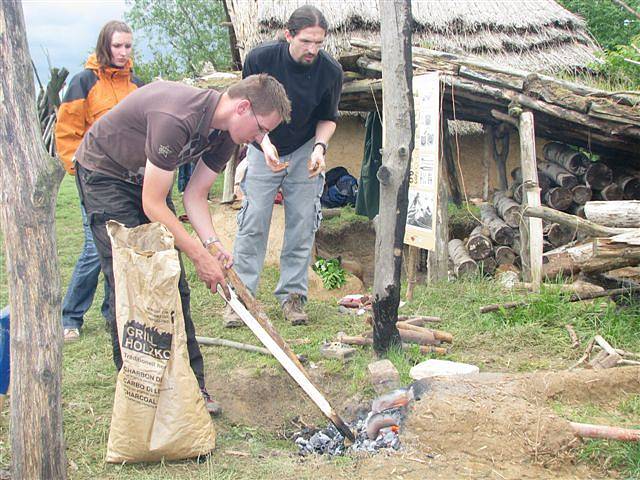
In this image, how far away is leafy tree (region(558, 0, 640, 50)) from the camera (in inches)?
563

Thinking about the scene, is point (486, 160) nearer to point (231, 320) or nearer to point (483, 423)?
point (231, 320)

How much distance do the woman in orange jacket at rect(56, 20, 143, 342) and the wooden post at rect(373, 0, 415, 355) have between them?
187cm

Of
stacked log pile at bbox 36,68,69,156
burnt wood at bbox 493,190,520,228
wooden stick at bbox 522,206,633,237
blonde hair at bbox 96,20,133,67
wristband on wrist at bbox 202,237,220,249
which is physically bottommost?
burnt wood at bbox 493,190,520,228

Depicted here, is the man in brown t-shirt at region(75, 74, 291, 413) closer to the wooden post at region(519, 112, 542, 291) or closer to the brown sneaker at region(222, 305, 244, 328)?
the brown sneaker at region(222, 305, 244, 328)

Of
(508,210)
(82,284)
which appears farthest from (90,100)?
(508,210)

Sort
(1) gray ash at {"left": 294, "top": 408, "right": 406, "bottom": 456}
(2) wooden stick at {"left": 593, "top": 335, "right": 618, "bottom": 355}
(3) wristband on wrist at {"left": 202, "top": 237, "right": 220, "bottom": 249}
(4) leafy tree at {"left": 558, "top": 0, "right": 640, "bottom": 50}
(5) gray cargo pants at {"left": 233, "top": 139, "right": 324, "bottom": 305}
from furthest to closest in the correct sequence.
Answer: (4) leafy tree at {"left": 558, "top": 0, "right": 640, "bottom": 50} → (5) gray cargo pants at {"left": 233, "top": 139, "right": 324, "bottom": 305} → (2) wooden stick at {"left": 593, "top": 335, "right": 618, "bottom": 355} → (3) wristband on wrist at {"left": 202, "top": 237, "right": 220, "bottom": 249} → (1) gray ash at {"left": 294, "top": 408, "right": 406, "bottom": 456}

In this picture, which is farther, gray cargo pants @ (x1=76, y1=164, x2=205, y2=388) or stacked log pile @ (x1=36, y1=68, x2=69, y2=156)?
stacked log pile @ (x1=36, y1=68, x2=69, y2=156)

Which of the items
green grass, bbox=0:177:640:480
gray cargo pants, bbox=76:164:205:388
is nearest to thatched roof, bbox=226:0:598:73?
green grass, bbox=0:177:640:480

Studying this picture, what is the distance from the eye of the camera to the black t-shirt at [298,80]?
523 cm

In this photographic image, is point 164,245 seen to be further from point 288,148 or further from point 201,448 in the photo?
point 288,148

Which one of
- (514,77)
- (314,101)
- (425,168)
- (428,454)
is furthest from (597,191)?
(428,454)

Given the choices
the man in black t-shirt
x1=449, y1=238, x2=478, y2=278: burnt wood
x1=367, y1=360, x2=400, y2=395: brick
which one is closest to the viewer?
x1=367, y1=360, x2=400, y2=395: brick

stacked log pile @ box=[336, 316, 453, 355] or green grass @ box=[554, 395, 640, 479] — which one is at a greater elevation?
stacked log pile @ box=[336, 316, 453, 355]

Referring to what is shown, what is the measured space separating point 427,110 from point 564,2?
38.8ft
